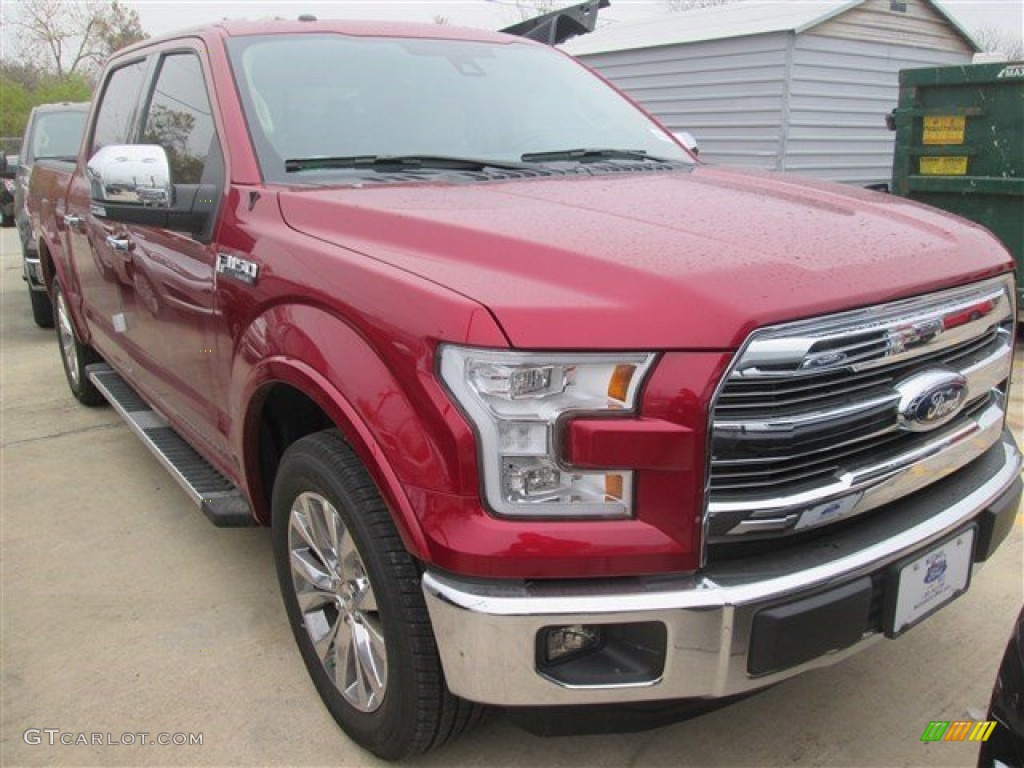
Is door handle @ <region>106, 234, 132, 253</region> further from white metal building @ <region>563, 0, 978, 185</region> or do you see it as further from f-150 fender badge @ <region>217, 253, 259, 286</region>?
white metal building @ <region>563, 0, 978, 185</region>

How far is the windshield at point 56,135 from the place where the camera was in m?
8.45

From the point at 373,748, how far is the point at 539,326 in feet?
4.06

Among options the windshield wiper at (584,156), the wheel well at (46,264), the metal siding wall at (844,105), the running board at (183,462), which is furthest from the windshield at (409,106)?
the metal siding wall at (844,105)

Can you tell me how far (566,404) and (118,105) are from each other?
3.28m

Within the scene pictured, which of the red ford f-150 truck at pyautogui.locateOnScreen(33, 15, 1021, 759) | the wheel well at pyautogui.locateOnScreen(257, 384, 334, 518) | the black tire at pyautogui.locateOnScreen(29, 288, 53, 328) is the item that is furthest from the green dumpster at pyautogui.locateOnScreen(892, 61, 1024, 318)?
the black tire at pyautogui.locateOnScreen(29, 288, 53, 328)

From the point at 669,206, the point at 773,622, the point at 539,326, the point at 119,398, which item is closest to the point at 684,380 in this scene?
the point at 539,326

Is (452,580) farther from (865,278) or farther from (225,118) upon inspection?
(225,118)

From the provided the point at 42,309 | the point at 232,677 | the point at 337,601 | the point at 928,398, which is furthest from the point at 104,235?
the point at 42,309

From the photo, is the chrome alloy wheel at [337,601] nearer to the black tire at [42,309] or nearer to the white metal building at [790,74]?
the black tire at [42,309]

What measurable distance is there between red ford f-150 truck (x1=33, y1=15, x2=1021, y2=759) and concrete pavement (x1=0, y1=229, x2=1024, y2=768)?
0.93ft

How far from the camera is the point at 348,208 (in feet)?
7.45

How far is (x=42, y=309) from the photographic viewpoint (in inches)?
311

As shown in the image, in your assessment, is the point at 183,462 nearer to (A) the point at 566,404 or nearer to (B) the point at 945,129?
(A) the point at 566,404

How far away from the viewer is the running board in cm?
281
